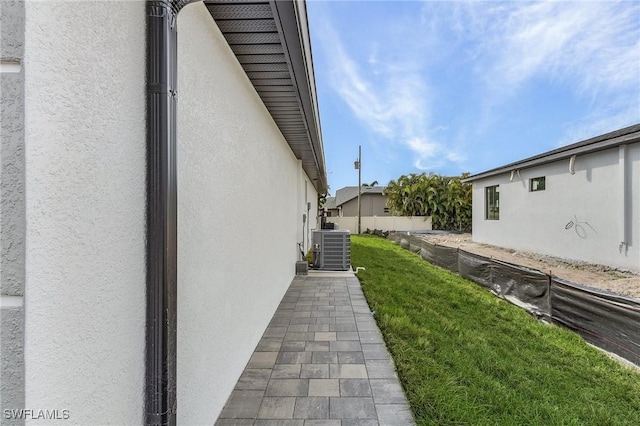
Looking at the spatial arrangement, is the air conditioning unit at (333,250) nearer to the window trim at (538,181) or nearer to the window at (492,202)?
the window trim at (538,181)

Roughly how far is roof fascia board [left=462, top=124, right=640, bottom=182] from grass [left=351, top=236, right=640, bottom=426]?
199 inches

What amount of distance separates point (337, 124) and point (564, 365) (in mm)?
20110

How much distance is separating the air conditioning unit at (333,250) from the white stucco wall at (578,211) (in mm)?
6479

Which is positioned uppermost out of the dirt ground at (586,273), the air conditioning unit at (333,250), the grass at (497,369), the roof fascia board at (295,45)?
the roof fascia board at (295,45)

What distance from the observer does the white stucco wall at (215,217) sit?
5.68 ft

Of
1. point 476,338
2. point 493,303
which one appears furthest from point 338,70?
point 476,338

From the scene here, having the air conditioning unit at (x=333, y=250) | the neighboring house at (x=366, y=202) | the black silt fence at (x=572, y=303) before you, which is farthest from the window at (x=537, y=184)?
the neighboring house at (x=366, y=202)

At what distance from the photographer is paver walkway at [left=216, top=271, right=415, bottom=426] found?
232 cm

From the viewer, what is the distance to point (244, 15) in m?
2.06

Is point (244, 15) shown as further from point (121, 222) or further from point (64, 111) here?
point (121, 222)

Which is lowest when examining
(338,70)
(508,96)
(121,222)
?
(121,222)

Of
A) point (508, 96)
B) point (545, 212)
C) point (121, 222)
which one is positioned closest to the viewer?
point (121, 222)

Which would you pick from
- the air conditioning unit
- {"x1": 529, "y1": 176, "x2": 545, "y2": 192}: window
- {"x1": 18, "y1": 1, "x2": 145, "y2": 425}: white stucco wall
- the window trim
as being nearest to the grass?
{"x1": 18, "y1": 1, "x2": 145, "y2": 425}: white stucco wall

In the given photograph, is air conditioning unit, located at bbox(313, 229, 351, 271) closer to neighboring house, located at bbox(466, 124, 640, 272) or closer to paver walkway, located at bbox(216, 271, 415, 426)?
paver walkway, located at bbox(216, 271, 415, 426)
